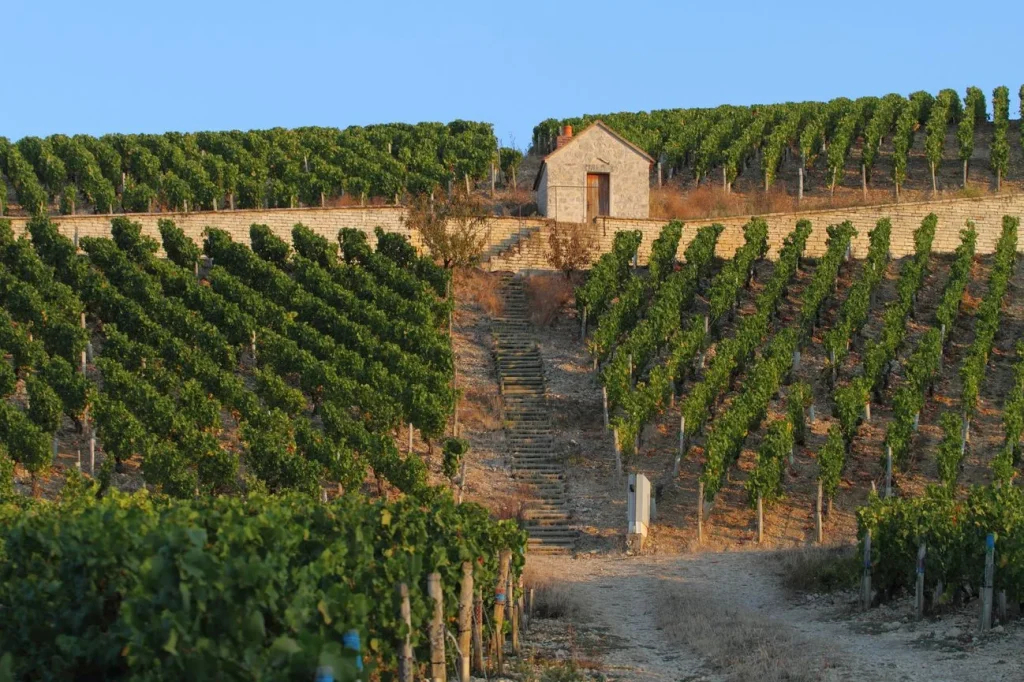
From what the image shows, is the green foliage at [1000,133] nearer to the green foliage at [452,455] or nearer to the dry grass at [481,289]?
the dry grass at [481,289]

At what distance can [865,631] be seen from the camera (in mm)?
18000

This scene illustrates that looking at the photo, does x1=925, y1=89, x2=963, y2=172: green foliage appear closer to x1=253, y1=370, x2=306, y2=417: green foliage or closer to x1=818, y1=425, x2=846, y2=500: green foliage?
x1=818, y1=425, x2=846, y2=500: green foliage

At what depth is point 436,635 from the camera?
1368 cm

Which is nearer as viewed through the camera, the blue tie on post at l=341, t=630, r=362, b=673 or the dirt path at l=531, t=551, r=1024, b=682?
the blue tie on post at l=341, t=630, r=362, b=673

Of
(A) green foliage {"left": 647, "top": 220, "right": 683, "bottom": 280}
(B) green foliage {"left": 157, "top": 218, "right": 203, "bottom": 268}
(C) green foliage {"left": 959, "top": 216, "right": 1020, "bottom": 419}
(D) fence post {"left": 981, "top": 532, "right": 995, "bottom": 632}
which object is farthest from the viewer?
(B) green foliage {"left": 157, "top": 218, "right": 203, "bottom": 268}

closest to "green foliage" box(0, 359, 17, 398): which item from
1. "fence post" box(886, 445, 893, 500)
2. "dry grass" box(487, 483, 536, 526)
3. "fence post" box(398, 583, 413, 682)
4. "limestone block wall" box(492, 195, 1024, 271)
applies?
"dry grass" box(487, 483, 536, 526)

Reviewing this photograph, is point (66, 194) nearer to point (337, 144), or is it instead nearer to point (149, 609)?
point (337, 144)

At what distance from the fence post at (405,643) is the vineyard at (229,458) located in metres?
0.06

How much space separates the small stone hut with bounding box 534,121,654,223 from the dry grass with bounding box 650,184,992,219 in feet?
3.79

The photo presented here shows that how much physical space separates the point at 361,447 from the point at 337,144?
25.8 meters

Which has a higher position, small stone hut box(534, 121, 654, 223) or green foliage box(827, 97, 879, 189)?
green foliage box(827, 97, 879, 189)

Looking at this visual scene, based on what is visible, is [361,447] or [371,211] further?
[371,211]

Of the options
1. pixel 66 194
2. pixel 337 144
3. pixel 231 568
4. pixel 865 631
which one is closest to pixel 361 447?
pixel 865 631

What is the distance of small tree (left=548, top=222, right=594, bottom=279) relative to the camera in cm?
3825
